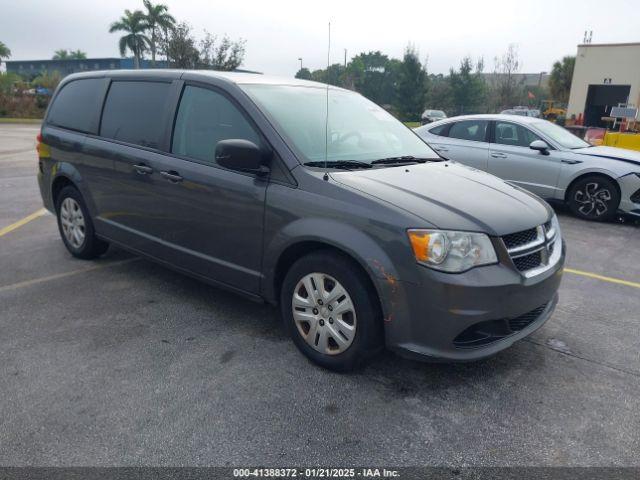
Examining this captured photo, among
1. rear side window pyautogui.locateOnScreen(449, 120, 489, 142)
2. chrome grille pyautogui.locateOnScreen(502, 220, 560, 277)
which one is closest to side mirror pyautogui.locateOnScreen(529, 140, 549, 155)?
rear side window pyautogui.locateOnScreen(449, 120, 489, 142)

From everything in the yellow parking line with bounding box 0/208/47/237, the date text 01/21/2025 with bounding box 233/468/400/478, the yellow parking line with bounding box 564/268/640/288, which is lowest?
the yellow parking line with bounding box 0/208/47/237

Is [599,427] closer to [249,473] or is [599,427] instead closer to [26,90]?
[249,473]

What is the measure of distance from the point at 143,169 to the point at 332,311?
2.03m

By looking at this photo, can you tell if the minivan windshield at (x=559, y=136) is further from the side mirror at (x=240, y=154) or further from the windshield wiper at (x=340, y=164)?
the side mirror at (x=240, y=154)

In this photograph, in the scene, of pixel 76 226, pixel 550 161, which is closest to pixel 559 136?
pixel 550 161

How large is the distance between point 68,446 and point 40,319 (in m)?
1.70

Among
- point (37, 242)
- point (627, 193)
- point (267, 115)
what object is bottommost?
point (37, 242)

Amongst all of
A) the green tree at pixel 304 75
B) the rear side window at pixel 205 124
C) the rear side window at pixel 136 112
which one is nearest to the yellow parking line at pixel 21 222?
the rear side window at pixel 136 112

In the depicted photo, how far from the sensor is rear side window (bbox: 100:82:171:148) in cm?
417

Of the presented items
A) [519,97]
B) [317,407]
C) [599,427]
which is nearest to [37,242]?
[317,407]

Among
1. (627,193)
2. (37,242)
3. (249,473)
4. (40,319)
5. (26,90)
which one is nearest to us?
(249,473)

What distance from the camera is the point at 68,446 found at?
8.29ft

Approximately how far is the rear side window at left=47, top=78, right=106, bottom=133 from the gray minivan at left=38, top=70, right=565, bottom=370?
10 centimetres

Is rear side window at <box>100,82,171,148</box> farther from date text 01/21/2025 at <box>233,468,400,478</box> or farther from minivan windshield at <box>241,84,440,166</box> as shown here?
date text 01/21/2025 at <box>233,468,400,478</box>
